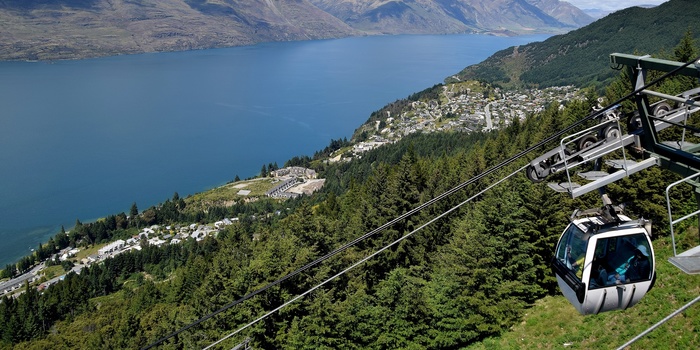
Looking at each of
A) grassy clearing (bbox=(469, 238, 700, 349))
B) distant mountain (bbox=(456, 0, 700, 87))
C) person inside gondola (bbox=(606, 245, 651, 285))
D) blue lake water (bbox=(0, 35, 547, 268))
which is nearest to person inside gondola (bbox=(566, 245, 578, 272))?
person inside gondola (bbox=(606, 245, 651, 285))

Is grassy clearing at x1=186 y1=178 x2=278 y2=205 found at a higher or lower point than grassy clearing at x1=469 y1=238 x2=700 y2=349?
lower

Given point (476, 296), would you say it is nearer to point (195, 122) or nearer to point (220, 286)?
point (220, 286)

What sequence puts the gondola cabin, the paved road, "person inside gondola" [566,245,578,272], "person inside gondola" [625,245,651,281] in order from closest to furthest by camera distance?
the gondola cabin < "person inside gondola" [625,245,651,281] < "person inside gondola" [566,245,578,272] < the paved road

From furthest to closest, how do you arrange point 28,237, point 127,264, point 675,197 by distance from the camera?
point 28,237 → point 127,264 → point 675,197

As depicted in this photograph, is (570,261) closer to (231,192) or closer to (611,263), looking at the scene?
(611,263)

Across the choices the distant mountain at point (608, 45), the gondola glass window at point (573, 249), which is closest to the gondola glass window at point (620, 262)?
the gondola glass window at point (573, 249)

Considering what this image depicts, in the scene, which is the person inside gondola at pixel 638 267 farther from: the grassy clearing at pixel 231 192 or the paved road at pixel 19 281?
the grassy clearing at pixel 231 192

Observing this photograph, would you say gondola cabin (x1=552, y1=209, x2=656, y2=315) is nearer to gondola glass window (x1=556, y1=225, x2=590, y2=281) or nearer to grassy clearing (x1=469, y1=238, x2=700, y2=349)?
gondola glass window (x1=556, y1=225, x2=590, y2=281)

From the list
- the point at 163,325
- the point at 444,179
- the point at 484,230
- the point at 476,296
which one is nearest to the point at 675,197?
the point at 484,230
